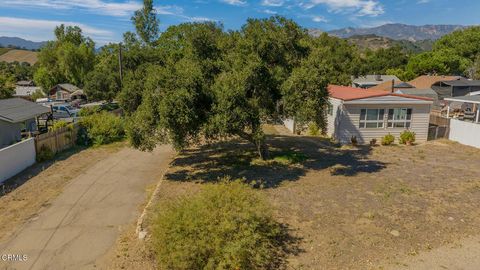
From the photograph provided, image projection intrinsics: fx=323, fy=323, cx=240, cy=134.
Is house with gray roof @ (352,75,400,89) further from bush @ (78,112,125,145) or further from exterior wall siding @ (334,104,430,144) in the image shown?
bush @ (78,112,125,145)

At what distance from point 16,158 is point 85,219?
22.2 feet

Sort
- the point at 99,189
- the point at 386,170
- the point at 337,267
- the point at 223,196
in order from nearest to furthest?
the point at 337,267 → the point at 223,196 → the point at 99,189 → the point at 386,170

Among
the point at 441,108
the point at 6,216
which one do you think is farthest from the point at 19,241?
the point at 441,108

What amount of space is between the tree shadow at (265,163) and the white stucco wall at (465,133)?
6519 mm

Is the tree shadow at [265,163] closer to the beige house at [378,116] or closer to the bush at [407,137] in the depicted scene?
the beige house at [378,116]

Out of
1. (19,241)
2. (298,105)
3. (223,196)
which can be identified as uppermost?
(298,105)

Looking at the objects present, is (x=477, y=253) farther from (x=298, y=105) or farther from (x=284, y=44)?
(x=284, y=44)

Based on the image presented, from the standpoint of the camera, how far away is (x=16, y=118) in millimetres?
17953

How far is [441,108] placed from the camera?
32625mm

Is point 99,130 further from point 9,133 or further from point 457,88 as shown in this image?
point 457,88

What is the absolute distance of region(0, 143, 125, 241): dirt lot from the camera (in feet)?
34.4

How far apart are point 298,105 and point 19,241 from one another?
433 inches

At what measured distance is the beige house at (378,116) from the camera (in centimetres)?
2047

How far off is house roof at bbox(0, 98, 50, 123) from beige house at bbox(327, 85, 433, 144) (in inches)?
751
